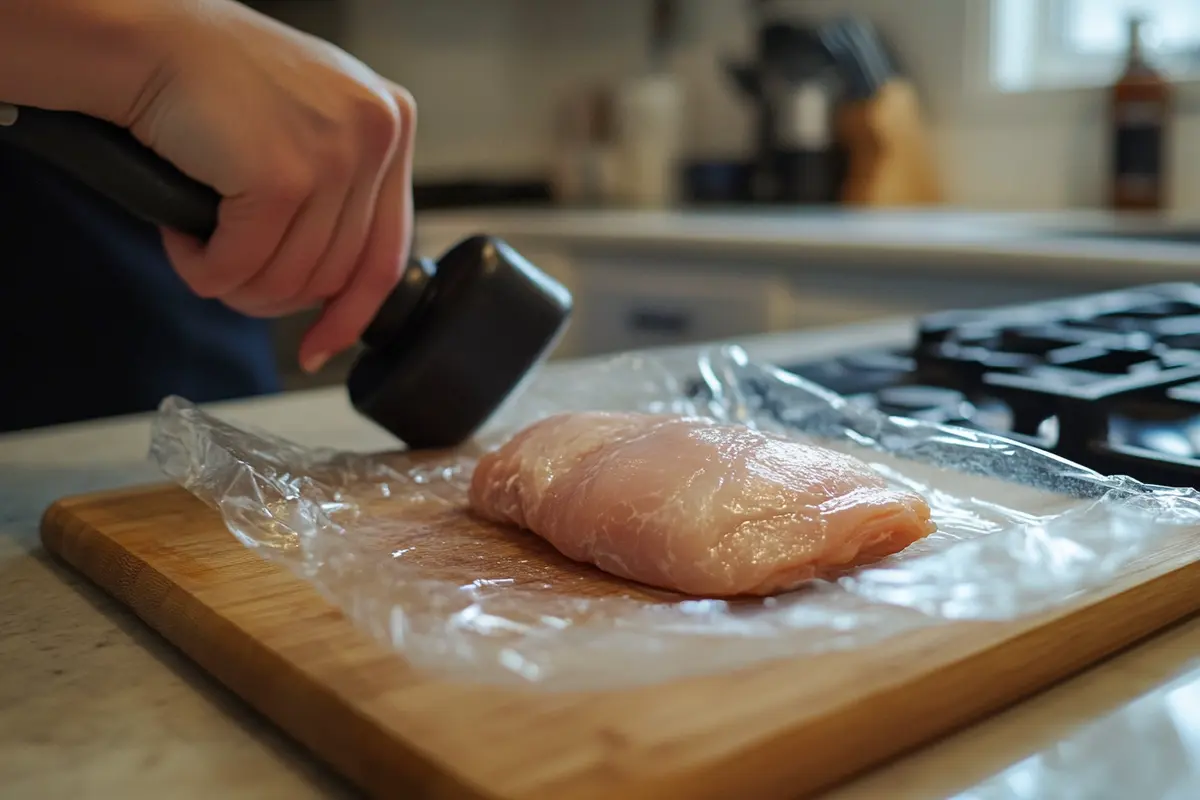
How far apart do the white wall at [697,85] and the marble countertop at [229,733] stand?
1.97 meters

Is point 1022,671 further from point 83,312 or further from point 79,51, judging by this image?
point 83,312

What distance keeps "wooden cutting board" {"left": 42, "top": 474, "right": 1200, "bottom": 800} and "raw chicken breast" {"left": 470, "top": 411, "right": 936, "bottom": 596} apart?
9 centimetres

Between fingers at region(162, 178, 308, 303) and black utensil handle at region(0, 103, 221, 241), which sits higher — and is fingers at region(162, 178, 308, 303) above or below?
below

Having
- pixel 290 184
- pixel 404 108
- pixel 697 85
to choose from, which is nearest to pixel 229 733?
pixel 290 184

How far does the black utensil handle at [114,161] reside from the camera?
0.72m

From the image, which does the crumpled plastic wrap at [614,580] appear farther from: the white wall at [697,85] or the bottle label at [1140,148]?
the white wall at [697,85]

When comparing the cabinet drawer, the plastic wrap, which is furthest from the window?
the plastic wrap

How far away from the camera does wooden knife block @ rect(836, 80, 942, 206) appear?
2.44m

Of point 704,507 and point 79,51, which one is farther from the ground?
point 79,51

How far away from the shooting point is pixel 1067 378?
91cm

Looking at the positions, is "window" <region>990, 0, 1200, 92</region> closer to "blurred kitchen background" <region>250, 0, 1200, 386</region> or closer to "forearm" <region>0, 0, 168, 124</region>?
"blurred kitchen background" <region>250, 0, 1200, 386</region>

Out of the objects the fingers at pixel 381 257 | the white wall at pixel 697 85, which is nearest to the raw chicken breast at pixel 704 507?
the fingers at pixel 381 257

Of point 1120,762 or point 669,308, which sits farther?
point 669,308

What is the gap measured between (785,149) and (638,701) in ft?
7.52
